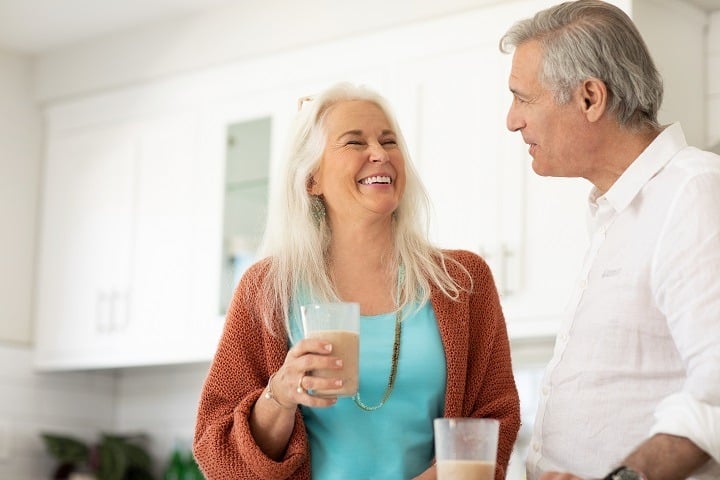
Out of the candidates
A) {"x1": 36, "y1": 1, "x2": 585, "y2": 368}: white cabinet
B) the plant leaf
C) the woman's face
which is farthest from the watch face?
the plant leaf

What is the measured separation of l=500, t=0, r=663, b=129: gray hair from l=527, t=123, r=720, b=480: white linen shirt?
7 cm

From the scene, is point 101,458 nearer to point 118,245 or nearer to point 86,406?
point 86,406

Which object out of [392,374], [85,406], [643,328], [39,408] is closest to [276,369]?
[392,374]

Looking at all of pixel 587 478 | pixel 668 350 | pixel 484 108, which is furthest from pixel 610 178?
pixel 484 108

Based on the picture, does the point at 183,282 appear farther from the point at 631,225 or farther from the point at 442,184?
the point at 631,225

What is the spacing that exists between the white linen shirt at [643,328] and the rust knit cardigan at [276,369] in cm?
19

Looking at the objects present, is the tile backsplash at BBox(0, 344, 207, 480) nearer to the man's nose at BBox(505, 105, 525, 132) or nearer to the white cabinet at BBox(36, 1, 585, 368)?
the white cabinet at BBox(36, 1, 585, 368)

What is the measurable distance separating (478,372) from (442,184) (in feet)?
5.20

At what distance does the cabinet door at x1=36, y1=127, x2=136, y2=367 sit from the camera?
185 inches

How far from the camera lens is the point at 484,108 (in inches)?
152

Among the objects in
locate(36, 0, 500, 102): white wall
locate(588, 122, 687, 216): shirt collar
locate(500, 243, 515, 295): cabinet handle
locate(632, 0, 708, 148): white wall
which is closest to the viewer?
locate(588, 122, 687, 216): shirt collar

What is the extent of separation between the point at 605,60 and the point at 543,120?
0.15m

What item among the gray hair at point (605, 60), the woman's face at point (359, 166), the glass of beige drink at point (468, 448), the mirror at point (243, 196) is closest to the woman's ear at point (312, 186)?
the woman's face at point (359, 166)

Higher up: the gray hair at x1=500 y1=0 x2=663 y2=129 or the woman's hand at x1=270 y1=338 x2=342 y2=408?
the gray hair at x1=500 y1=0 x2=663 y2=129
